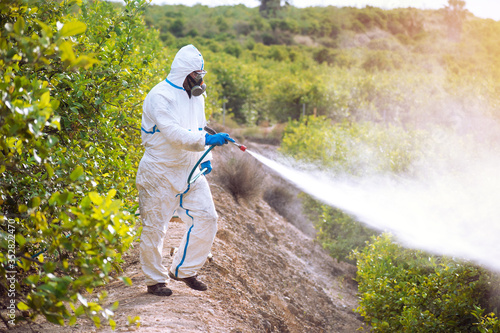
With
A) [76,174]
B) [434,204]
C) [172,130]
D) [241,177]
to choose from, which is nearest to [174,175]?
[172,130]

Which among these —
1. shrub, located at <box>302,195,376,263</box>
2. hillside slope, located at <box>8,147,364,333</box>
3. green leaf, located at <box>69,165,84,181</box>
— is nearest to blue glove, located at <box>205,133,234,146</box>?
hillside slope, located at <box>8,147,364,333</box>

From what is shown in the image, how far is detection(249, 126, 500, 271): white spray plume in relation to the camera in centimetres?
482

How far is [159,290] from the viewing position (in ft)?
13.3

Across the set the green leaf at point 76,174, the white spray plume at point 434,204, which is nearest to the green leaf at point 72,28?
the green leaf at point 76,174

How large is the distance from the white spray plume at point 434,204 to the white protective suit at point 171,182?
1933 mm

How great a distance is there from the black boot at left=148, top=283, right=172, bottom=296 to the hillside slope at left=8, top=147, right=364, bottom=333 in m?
0.06

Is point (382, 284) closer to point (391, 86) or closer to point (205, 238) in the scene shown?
point (205, 238)

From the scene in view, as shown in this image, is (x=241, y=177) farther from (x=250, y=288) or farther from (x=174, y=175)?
(x=174, y=175)

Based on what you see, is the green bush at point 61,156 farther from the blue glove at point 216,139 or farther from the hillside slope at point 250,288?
the blue glove at point 216,139

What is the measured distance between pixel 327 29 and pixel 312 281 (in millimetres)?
63402

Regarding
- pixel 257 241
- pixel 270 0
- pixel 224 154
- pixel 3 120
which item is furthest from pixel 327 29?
pixel 3 120

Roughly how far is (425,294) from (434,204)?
6.69ft

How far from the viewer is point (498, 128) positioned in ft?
55.7

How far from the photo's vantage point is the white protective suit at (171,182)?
12.8 ft
